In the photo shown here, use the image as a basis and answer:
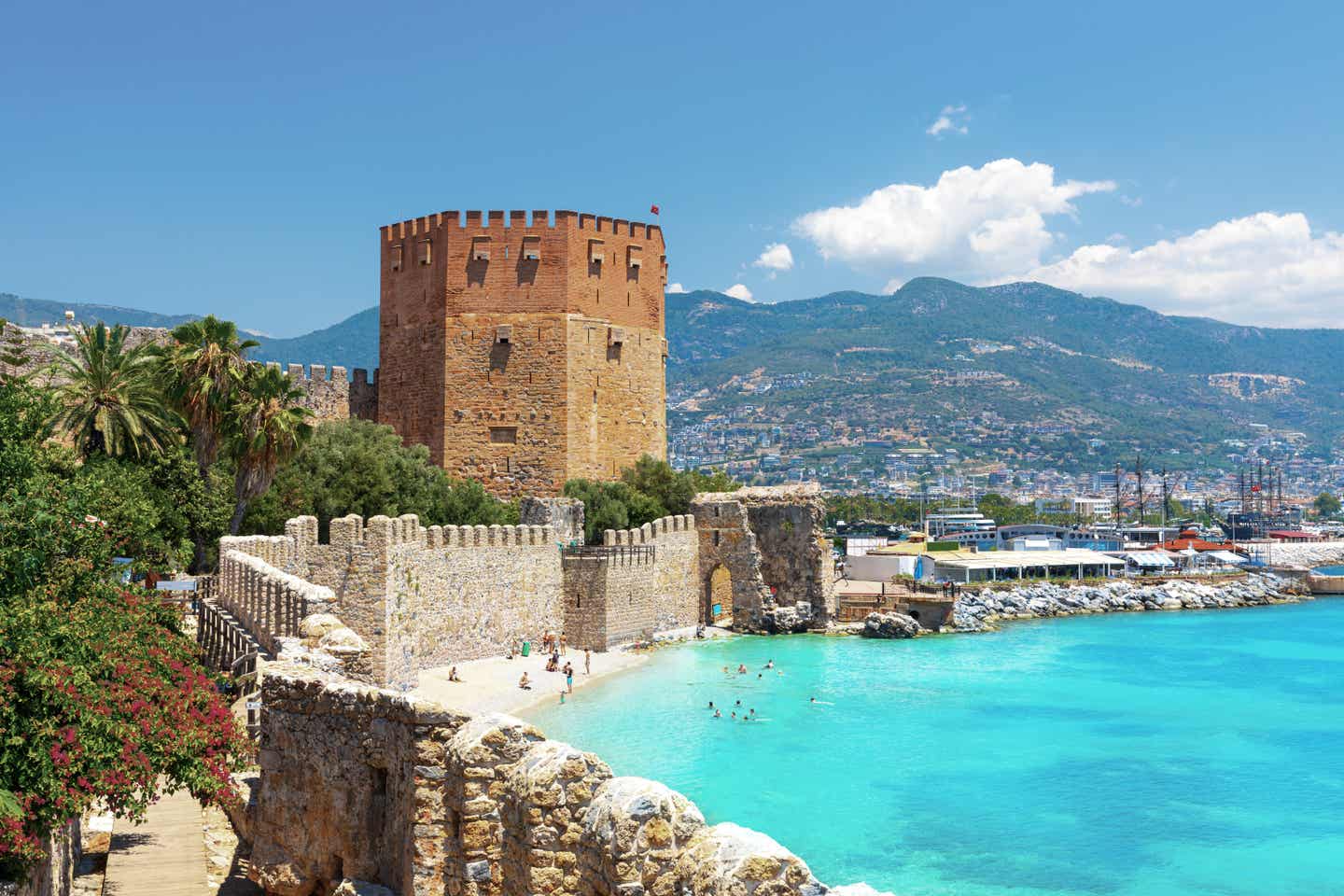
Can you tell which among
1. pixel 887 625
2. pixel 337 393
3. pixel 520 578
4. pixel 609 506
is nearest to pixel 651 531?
pixel 609 506

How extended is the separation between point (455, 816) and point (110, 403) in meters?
17.0

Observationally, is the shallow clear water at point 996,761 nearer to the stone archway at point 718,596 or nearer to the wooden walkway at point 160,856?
the stone archway at point 718,596

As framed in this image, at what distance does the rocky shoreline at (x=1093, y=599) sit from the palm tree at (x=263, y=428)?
20898mm

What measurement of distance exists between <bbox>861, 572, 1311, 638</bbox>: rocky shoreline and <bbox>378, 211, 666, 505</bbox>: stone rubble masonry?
1134 cm

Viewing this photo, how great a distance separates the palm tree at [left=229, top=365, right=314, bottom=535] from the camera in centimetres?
2153

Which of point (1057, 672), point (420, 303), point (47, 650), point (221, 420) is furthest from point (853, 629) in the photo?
point (47, 650)

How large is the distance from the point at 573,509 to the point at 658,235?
1044cm

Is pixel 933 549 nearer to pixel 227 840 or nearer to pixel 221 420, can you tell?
pixel 221 420

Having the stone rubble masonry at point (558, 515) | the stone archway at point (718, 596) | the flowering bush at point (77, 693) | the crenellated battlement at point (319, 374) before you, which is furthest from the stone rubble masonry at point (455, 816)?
the stone archway at point (718, 596)

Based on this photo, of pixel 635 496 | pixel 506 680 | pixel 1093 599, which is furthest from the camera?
pixel 1093 599

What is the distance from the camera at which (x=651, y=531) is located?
31.4m

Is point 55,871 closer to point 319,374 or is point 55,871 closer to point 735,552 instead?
point 735,552

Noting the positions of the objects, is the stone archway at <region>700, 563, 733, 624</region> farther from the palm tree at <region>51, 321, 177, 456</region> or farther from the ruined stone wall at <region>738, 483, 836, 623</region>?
the palm tree at <region>51, 321, 177, 456</region>

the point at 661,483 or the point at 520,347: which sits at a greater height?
the point at 520,347
